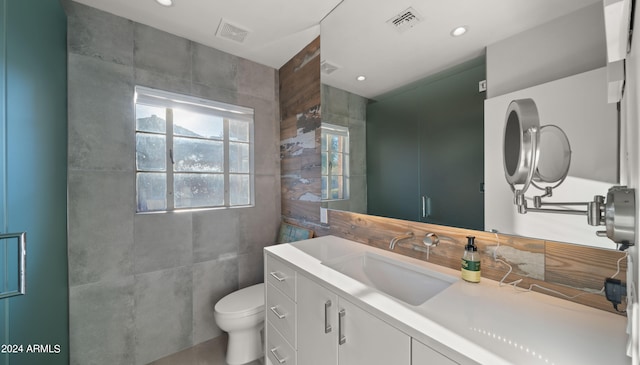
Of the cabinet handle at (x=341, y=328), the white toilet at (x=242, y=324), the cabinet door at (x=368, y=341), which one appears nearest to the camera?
the cabinet door at (x=368, y=341)

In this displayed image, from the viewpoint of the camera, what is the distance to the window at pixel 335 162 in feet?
5.57

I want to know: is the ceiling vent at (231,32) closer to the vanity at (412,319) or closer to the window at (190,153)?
the window at (190,153)

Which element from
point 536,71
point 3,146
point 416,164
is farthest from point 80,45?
point 536,71

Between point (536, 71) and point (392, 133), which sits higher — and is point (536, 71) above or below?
above

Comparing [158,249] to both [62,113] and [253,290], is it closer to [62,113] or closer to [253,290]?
[253,290]

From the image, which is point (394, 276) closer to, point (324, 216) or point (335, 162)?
point (324, 216)

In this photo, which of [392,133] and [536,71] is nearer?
[536,71]

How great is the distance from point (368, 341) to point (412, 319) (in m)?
0.20

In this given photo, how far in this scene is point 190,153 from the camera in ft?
6.53

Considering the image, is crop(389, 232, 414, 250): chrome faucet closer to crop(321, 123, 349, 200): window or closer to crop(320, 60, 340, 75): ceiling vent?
crop(321, 123, 349, 200): window

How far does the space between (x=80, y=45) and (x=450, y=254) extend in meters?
2.59

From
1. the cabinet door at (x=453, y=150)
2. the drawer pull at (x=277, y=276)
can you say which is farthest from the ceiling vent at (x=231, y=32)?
the drawer pull at (x=277, y=276)

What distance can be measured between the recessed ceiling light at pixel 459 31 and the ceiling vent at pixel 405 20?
0.71 feet

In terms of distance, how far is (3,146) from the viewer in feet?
2.99
